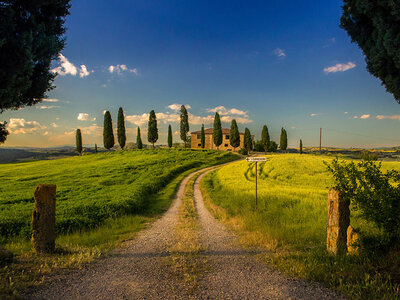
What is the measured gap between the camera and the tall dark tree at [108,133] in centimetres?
6347

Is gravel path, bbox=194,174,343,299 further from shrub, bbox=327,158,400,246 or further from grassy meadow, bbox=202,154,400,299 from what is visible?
shrub, bbox=327,158,400,246

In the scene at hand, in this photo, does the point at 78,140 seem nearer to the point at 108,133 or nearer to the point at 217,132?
the point at 108,133

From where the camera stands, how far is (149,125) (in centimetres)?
6894

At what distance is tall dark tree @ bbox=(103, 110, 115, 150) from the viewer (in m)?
63.5

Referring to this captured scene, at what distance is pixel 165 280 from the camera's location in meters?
5.01

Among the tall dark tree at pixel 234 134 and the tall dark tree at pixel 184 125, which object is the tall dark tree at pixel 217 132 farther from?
the tall dark tree at pixel 184 125

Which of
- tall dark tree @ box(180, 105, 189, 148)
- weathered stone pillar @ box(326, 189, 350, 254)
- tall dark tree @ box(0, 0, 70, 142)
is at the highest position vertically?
tall dark tree @ box(180, 105, 189, 148)

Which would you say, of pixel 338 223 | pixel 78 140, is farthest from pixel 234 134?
pixel 338 223

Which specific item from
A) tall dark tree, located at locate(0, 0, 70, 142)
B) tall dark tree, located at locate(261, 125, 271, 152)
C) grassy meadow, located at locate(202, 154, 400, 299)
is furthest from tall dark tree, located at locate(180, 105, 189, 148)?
tall dark tree, located at locate(0, 0, 70, 142)

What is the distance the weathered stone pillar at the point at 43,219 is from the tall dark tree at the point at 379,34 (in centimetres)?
1080

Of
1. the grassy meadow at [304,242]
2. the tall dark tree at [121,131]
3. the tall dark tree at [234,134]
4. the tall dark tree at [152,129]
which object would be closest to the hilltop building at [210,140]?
the tall dark tree at [234,134]

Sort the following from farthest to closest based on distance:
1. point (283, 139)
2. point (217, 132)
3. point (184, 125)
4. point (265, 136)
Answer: point (283, 139) < point (265, 136) < point (184, 125) < point (217, 132)

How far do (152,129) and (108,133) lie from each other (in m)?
13.7

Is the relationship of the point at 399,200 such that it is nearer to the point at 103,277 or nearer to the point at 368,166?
the point at 368,166
